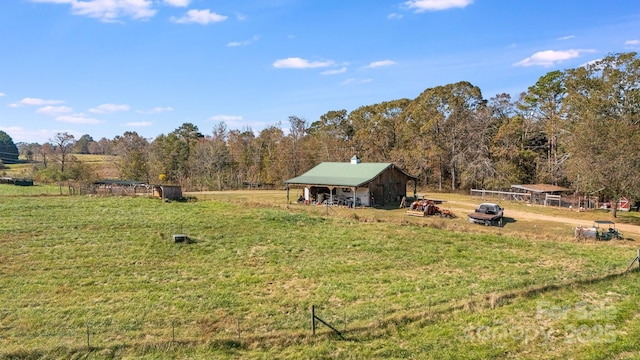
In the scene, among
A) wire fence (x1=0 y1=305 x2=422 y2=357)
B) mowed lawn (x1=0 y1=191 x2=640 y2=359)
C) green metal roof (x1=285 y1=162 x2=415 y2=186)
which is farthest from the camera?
green metal roof (x1=285 y1=162 x2=415 y2=186)

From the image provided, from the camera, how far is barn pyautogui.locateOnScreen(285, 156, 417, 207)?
3438 cm

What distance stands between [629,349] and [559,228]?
58.9 feet

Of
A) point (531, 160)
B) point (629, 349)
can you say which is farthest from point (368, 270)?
point (531, 160)

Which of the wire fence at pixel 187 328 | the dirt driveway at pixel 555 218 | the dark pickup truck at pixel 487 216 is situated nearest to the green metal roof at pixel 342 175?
the dirt driveway at pixel 555 218

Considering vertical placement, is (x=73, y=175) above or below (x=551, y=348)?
above

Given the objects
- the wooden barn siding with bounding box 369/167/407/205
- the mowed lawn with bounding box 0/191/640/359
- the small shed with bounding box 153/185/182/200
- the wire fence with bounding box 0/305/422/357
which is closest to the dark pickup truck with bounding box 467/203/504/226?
the mowed lawn with bounding box 0/191/640/359

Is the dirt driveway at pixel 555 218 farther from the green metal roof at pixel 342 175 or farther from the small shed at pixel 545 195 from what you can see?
the green metal roof at pixel 342 175

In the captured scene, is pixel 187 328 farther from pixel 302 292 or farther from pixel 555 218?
pixel 555 218

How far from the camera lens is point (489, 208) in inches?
1087

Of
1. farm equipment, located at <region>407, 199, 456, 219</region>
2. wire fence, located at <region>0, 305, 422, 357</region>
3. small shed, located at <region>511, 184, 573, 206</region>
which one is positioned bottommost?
wire fence, located at <region>0, 305, 422, 357</region>

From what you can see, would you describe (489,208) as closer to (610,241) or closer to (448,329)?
(610,241)

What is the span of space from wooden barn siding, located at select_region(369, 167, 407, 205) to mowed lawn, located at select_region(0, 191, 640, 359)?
1219 cm

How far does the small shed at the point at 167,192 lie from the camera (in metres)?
34.6

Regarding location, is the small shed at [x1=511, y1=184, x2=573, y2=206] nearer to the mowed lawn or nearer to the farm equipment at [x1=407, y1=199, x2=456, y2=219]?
the farm equipment at [x1=407, y1=199, x2=456, y2=219]
